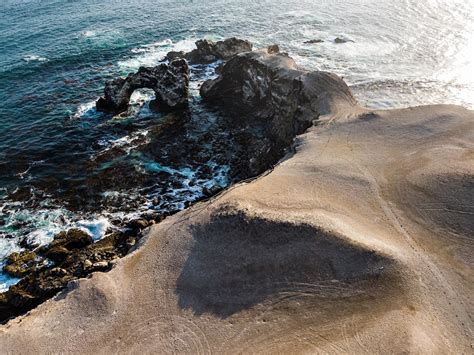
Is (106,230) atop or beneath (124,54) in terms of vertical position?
beneath

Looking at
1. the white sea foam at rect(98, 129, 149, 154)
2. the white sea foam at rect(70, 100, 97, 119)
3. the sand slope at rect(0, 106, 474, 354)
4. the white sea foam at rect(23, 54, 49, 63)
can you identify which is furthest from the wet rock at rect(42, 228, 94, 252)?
the white sea foam at rect(23, 54, 49, 63)

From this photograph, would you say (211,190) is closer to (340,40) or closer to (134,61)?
(134,61)

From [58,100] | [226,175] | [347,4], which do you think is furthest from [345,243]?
[347,4]

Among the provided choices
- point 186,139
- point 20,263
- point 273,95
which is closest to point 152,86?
point 186,139

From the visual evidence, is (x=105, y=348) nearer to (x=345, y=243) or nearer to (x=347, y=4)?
(x=345, y=243)

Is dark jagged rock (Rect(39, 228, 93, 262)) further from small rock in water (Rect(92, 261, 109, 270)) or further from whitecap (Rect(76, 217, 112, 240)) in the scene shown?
small rock in water (Rect(92, 261, 109, 270))

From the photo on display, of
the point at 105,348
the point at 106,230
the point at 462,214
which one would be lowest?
the point at 106,230

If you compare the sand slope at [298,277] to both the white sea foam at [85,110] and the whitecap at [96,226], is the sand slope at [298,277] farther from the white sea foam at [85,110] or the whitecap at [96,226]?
the white sea foam at [85,110]
